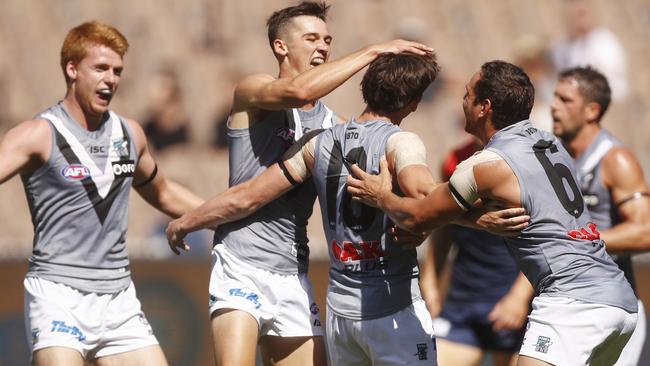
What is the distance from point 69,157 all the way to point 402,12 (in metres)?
9.59

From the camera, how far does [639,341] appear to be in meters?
7.44

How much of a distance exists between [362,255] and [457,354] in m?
1.90

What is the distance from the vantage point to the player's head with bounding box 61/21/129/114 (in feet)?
21.8

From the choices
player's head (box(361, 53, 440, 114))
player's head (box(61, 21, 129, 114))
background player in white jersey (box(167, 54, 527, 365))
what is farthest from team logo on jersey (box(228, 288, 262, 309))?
player's head (box(61, 21, 129, 114))

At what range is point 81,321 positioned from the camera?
6379 millimetres

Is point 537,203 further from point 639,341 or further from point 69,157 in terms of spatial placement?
point 69,157

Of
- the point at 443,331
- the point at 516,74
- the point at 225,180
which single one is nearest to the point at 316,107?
the point at 516,74

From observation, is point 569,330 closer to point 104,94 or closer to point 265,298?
point 265,298

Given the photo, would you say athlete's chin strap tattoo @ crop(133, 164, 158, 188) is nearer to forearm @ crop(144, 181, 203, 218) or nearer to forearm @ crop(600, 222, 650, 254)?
forearm @ crop(144, 181, 203, 218)

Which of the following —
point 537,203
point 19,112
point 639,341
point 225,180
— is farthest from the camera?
point 19,112

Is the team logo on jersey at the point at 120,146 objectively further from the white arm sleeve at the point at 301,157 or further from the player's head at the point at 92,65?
the white arm sleeve at the point at 301,157

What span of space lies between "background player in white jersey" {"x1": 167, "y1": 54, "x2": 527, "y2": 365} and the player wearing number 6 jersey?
0.71 ft

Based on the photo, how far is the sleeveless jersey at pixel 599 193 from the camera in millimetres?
7473

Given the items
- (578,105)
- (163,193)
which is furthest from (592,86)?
(163,193)
